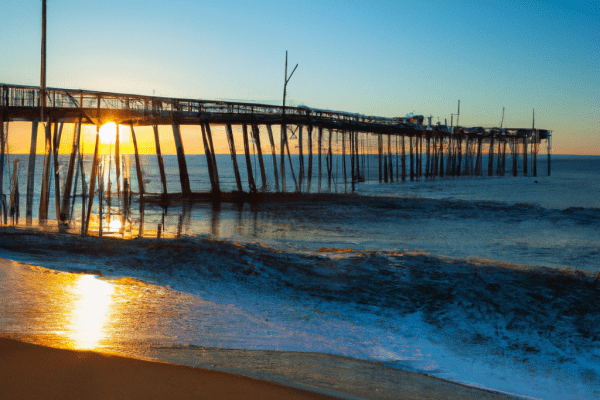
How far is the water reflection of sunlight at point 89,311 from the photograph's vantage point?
4.25 meters

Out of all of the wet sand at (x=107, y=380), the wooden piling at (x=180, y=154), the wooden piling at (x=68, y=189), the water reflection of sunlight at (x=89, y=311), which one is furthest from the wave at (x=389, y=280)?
the wooden piling at (x=180, y=154)

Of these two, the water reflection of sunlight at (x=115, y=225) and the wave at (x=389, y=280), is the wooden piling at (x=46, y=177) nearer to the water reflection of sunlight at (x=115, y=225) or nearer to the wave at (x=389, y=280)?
the water reflection of sunlight at (x=115, y=225)

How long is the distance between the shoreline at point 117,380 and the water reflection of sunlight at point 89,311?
543 millimetres

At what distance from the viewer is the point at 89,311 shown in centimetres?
530

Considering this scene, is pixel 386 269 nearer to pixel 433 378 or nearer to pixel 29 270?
pixel 433 378

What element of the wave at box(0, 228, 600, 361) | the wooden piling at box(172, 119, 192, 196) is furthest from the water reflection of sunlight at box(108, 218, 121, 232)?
the wooden piling at box(172, 119, 192, 196)

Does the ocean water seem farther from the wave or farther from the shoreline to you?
the shoreline

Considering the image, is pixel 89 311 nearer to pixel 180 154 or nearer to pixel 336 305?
pixel 336 305

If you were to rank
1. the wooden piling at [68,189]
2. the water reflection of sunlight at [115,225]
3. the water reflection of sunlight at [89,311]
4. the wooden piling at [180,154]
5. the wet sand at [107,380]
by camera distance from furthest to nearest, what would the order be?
1. the wooden piling at [180,154]
2. the wooden piling at [68,189]
3. the water reflection of sunlight at [115,225]
4. the water reflection of sunlight at [89,311]
5. the wet sand at [107,380]

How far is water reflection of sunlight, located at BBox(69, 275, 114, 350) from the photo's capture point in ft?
14.0

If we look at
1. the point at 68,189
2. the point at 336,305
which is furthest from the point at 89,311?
the point at 68,189

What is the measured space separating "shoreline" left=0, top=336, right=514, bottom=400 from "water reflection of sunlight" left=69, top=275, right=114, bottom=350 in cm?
54

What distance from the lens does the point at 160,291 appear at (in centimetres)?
668

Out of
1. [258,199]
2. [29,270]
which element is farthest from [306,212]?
[29,270]
